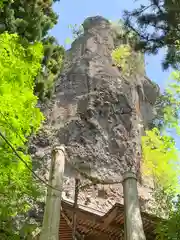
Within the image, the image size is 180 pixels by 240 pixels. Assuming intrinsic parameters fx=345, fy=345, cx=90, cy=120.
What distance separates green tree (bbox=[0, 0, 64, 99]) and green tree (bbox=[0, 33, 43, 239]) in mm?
835

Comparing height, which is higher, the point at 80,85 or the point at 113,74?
the point at 113,74

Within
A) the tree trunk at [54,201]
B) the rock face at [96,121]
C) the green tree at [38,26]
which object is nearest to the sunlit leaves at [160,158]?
the rock face at [96,121]

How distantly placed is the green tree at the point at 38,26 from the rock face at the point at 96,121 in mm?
5926

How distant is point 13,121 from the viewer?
723 cm

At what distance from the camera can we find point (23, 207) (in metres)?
7.73

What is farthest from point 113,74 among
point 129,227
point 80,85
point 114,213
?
point 129,227

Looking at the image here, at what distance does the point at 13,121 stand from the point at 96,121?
12330 millimetres

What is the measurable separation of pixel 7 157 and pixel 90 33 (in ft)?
69.6

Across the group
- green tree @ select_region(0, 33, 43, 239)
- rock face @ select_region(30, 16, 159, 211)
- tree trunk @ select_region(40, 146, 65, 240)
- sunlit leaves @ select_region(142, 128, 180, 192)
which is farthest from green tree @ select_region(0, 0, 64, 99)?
sunlit leaves @ select_region(142, 128, 180, 192)

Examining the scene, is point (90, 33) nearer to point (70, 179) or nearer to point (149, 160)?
point (149, 160)

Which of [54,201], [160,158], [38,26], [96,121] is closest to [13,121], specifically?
[54,201]

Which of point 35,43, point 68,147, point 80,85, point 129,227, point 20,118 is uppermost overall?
point 80,85

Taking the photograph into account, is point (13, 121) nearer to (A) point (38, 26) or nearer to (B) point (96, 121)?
(A) point (38, 26)

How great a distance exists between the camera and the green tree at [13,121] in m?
7.10
